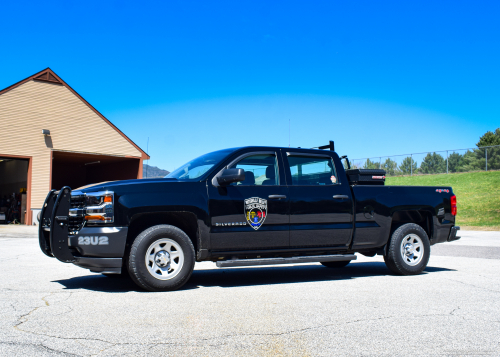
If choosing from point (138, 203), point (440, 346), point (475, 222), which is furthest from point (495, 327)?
point (475, 222)

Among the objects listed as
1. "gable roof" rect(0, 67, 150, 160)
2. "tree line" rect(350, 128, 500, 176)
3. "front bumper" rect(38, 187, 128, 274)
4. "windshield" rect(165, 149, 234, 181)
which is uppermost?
"gable roof" rect(0, 67, 150, 160)

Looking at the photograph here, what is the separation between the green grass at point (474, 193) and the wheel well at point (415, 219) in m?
18.9

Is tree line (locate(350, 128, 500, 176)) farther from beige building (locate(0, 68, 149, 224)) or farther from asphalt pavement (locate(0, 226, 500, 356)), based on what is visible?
asphalt pavement (locate(0, 226, 500, 356))

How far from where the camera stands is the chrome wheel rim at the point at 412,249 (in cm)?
793

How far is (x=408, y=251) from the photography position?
26.1 ft

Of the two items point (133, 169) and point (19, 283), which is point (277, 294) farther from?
point (133, 169)

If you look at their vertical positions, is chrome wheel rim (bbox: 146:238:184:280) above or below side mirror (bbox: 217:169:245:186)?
below

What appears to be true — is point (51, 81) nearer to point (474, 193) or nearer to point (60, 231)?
point (60, 231)

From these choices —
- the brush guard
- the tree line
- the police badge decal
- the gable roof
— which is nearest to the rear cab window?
the police badge decal

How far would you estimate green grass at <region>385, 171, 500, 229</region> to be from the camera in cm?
2830

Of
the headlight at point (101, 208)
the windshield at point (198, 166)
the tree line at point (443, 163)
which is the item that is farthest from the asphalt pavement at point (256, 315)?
the tree line at point (443, 163)

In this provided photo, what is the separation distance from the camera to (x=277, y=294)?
6164mm

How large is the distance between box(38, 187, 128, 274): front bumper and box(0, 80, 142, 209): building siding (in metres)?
21.5

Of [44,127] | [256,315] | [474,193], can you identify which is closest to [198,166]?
[256,315]
